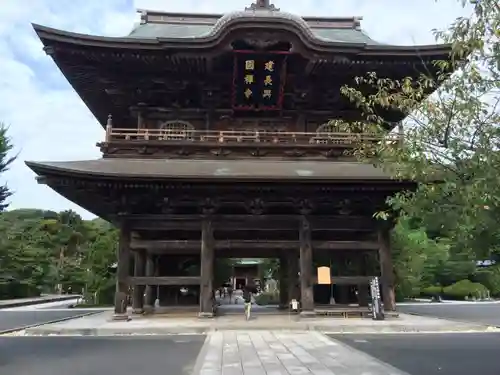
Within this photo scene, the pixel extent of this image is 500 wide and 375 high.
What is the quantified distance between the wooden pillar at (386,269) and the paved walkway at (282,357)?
4523 mm

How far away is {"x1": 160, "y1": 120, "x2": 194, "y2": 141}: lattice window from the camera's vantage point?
15.7 m

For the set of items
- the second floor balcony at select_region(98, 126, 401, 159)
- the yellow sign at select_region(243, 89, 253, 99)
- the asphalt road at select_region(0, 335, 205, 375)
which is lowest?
the asphalt road at select_region(0, 335, 205, 375)

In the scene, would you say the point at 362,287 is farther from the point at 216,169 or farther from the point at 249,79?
the point at 249,79

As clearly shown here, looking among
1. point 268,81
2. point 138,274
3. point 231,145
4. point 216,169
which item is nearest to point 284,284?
point 138,274

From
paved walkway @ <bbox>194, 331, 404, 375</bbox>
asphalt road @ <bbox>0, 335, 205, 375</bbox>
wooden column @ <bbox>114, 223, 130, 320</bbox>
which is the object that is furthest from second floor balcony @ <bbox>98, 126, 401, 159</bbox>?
paved walkway @ <bbox>194, 331, 404, 375</bbox>

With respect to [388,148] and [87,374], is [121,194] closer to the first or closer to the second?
[87,374]

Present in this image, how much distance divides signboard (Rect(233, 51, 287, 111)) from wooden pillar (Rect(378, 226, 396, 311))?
5810mm

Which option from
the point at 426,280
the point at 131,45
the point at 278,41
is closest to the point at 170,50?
the point at 131,45

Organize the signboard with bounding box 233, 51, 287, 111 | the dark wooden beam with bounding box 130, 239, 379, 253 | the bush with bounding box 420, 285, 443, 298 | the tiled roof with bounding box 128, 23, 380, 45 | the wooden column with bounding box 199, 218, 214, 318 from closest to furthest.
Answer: the wooden column with bounding box 199, 218, 214, 318 → the dark wooden beam with bounding box 130, 239, 379, 253 → the signboard with bounding box 233, 51, 287, 111 → the tiled roof with bounding box 128, 23, 380, 45 → the bush with bounding box 420, 285, 443, 298

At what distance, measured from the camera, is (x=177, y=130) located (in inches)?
632

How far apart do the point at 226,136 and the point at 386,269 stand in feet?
22.8

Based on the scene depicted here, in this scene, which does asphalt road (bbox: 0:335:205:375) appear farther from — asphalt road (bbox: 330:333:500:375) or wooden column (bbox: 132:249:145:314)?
wooden column (bbox: 132:249:145:314)

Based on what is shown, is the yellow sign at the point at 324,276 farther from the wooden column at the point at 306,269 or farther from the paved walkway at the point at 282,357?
the paved walkway at the point at 282,357

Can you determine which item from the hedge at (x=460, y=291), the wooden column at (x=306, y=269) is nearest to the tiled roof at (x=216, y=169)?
the wooden column at (x=306, y=269)
